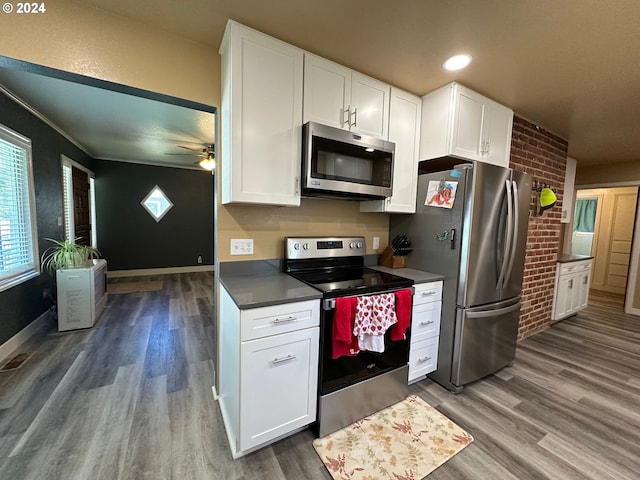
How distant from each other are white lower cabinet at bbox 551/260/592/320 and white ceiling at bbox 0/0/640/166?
2194mm

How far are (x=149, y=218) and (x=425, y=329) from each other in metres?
5.91

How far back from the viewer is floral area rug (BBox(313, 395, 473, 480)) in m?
1.44

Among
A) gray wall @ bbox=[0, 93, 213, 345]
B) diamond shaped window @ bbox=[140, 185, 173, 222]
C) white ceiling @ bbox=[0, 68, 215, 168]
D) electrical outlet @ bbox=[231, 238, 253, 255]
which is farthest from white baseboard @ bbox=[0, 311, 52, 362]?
diamond shaped window @ bbox=[140, 185, 173, 222]

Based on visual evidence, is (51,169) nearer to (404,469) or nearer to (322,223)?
(322,223)

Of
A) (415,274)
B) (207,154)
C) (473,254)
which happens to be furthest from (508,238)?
(207,154)

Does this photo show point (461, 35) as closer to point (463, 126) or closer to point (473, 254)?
point (463, 126)

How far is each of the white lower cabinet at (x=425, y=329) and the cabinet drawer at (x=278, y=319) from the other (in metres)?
0.92

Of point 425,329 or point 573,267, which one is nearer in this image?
point 425,329

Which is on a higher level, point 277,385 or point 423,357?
point 277,385

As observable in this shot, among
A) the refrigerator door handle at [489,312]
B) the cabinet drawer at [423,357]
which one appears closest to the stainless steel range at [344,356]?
the cabinet drawer at [423,357]

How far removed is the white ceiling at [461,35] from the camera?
1.35 metres

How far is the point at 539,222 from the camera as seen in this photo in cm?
302

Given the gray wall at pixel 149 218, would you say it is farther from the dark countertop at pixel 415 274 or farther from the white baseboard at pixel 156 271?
the dark countertop at pixel 415 274

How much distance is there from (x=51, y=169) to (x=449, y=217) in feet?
15.7
